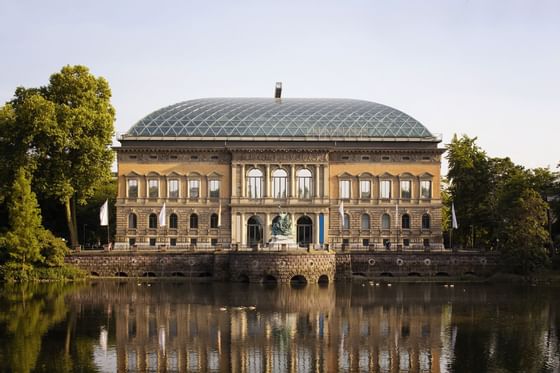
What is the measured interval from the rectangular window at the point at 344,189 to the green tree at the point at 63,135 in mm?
24372

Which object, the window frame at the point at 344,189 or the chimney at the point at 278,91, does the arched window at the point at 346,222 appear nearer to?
the window frame at the point at 344,189

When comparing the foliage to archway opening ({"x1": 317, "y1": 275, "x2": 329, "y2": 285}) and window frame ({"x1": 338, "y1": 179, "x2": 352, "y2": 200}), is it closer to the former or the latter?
window frame ({"x1": 338, "y1": 179, "x2": 352, "y2": 200})

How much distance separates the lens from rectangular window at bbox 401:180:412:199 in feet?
298

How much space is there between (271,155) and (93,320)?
41.4 m

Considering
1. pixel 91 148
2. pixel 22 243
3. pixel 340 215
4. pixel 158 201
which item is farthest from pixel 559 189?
pixel 22 243

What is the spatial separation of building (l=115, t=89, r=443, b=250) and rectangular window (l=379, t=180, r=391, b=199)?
0.11 m

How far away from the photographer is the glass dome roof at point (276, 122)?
91.3 metres

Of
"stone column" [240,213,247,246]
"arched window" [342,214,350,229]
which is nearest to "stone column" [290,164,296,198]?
"stone column" [240,213,247,246]

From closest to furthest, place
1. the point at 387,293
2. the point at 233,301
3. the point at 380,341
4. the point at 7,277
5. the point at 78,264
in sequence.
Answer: the point at 380,341 → the point at 233,301 → the point at 387,293 → the point at 7,277 → the point at 78,264

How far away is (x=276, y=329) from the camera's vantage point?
48.4 metres

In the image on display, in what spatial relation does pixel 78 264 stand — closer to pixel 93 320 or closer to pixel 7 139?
pixel 7 139

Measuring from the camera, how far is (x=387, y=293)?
68438mm

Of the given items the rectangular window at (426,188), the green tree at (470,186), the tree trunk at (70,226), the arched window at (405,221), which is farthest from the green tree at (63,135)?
the green tree at (470,186)

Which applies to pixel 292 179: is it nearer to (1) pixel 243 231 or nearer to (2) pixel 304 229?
(2) pixel 304 229
